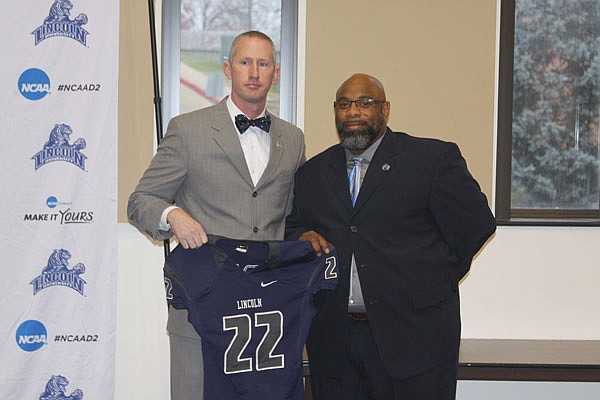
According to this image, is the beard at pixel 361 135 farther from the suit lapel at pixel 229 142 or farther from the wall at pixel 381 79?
the wall at pixel 381 79

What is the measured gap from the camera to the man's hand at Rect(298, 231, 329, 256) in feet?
8.13

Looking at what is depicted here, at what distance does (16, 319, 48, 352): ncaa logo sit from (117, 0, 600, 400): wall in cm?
45

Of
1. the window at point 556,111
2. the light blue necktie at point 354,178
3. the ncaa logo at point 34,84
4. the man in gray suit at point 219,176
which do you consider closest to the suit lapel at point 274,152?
the man in gray suit at point 219,176

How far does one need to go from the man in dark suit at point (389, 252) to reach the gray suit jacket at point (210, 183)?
174 millimetres

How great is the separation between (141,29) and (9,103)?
2.42ft

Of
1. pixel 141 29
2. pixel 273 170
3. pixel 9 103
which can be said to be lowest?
pixel 273 170

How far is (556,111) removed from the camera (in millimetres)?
3932

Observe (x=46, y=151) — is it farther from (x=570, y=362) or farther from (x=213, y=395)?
(x=570, y=362)

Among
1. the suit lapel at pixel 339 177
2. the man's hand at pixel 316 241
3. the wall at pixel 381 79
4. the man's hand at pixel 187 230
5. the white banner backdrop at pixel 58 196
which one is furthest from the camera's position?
the wall at pixel 381 79

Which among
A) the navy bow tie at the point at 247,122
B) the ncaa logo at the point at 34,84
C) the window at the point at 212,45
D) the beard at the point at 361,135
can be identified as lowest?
the beard at the point at 361,135

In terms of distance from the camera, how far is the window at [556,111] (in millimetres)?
3891

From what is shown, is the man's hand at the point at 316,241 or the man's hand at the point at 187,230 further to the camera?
the man's hand at the point at 316,241

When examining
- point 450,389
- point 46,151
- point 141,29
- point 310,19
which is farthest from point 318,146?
point 450,389

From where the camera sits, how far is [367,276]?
8.25ft
